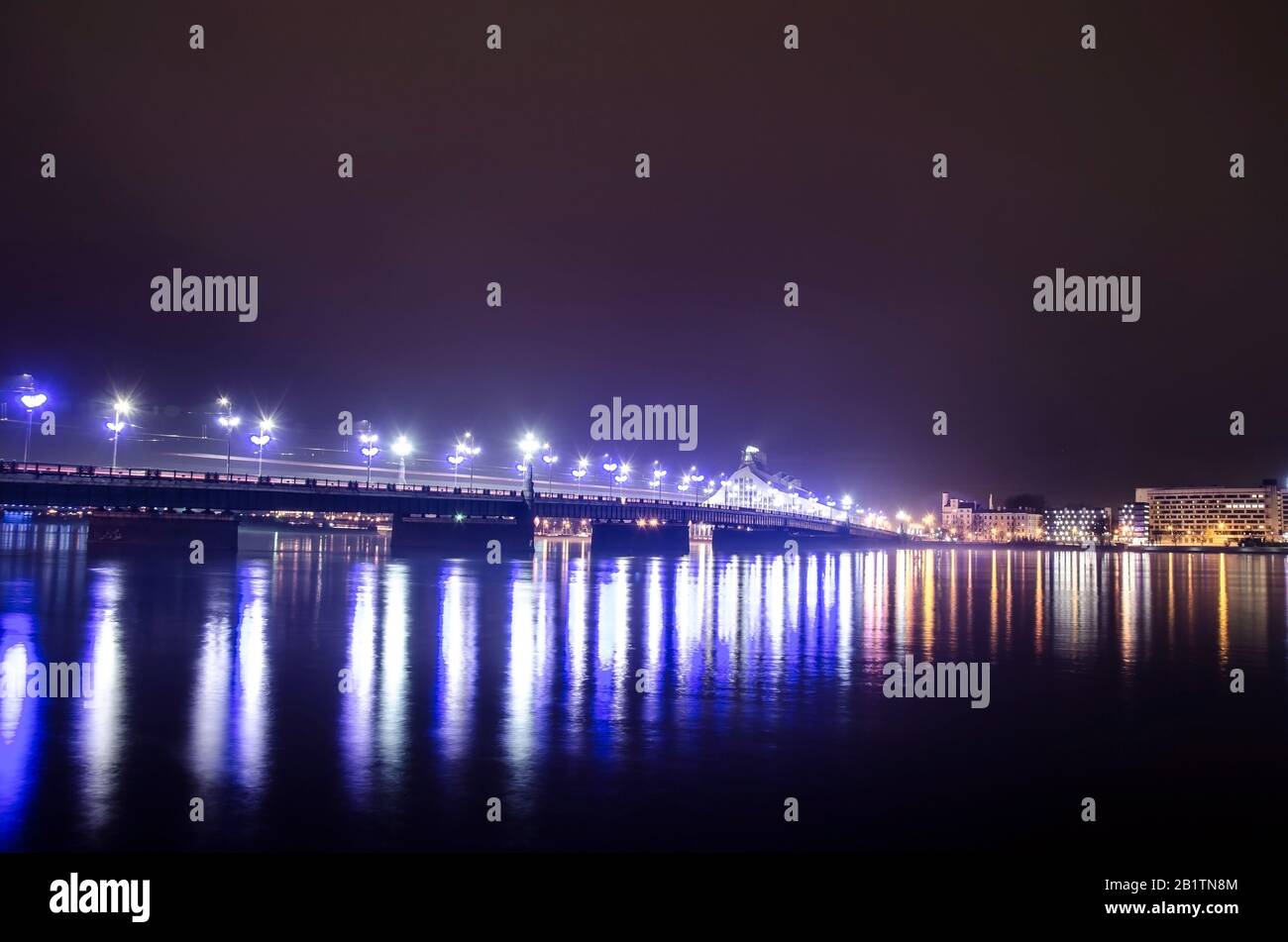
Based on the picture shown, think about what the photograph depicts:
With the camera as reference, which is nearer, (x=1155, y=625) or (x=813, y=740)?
(x=813, y=740)

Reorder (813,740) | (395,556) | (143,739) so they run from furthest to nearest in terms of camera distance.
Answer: (395,556), (813,740), (143,739)

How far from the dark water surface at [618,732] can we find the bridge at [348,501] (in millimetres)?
34663

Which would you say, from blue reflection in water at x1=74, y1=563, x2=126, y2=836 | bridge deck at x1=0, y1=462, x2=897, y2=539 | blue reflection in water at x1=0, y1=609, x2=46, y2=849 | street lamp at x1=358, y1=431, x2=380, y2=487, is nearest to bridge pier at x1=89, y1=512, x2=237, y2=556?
bridge deck at x1=0, y1=462, x2=897, y2=539

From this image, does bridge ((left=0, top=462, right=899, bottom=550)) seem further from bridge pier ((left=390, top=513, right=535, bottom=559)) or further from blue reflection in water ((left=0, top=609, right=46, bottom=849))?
blue reflection in water ((left=0, top=609, right=46, bottom=849))

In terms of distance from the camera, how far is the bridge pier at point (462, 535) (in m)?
107

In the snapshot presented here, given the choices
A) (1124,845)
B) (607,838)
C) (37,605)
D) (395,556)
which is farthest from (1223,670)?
(395,556)

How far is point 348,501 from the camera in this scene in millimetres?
90938

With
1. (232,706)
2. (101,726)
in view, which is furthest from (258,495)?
(101,726)

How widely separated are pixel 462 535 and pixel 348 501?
776 inches

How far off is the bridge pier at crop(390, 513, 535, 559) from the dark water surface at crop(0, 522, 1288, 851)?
63.2 m

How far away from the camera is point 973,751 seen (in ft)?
61.1

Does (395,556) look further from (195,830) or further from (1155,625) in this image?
(195,830)
